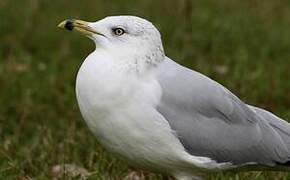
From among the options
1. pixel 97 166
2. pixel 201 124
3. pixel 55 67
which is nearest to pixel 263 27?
pixel 55 67

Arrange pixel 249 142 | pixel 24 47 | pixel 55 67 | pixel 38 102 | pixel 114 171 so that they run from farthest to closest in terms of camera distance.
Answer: pixel 24 47, pixel 55 67, pixel 38 102, pixel 114 171, pixel 249 142

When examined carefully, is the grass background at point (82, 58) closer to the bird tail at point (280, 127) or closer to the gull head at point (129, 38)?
the bird tail at point (280, 127)

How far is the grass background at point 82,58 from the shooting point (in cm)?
586

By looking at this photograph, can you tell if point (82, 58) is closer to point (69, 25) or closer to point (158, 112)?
point (69, 25)

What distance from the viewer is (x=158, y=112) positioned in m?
4.46

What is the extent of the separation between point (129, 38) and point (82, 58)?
336cm

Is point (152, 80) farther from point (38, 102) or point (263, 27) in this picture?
point (263, 27)

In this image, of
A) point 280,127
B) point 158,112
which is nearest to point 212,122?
point 158,112

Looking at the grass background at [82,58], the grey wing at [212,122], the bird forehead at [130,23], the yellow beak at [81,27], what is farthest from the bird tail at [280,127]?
the yellow beak at [81,27]

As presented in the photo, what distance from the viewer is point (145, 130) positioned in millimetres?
4426

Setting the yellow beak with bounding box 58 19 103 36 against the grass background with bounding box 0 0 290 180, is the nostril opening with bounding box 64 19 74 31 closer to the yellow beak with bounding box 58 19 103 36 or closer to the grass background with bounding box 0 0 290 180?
the yellow beak with bounding box 58 19 103 36

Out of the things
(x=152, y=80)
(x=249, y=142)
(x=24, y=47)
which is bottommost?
(x=24, y=47)

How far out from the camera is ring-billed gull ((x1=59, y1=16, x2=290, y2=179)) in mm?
4438

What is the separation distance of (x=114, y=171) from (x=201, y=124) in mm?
1034
